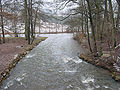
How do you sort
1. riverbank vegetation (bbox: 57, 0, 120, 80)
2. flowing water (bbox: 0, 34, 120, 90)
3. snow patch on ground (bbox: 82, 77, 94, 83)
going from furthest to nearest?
riverbank vegetation (bbox: 57, 0, 120, 80)
snow patch on ground (bbox: 82, 77, 94, 83)
flowing water (bbox: 0, 34, 120, 90)

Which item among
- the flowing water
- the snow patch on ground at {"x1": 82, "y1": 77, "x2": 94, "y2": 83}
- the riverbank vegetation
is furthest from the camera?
the riverbank vegetation

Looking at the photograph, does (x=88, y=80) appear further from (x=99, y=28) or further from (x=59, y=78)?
(x=99, y=28)

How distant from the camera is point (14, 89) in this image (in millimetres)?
4227

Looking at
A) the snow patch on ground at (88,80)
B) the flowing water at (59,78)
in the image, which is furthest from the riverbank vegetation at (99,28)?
the snow patch on ground at (88,80)

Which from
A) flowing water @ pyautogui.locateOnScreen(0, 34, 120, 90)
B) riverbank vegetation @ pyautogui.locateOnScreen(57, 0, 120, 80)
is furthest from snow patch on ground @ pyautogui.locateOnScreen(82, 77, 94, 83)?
riverbank vegetation @ pyautogui.locateOnScreen(57, 0, 120, 80)

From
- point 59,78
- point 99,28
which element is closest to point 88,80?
point 59,78

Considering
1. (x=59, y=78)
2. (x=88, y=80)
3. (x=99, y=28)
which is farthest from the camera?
(x=99, y=28)

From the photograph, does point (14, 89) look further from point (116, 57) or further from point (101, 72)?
point (116, 57)

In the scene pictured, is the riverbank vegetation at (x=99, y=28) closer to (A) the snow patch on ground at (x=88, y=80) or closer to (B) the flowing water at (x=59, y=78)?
(B) the flowing water at (x=59, y=78)

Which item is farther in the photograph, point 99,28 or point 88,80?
point 99,28

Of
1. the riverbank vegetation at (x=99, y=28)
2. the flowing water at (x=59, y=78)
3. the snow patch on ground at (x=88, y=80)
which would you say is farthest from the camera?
the riverbank vegetation at (x=99, y=28)

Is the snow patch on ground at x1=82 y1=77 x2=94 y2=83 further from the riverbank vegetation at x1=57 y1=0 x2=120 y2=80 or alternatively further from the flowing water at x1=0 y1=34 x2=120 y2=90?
the riverbank vegetation at x1=57 y1=0 x2=120 y2=80

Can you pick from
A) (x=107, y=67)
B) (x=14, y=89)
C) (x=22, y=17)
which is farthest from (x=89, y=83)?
(x=22, y=17)

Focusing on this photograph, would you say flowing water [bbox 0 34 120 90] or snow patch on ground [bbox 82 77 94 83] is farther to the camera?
snow patch on ground [bbox 82 77 94 83]
